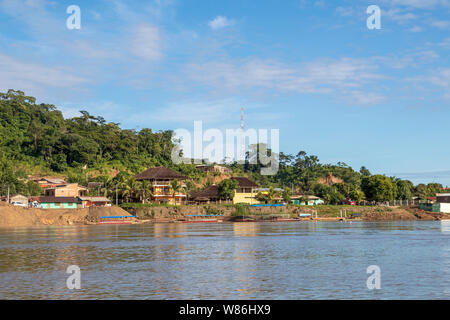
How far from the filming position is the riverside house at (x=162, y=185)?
4444 inches

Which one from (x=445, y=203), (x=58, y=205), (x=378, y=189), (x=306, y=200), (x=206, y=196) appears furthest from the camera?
(x=306, y=200)

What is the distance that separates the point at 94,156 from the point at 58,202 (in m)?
34.3

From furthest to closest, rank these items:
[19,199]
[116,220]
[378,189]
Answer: [378,189], [116,220], [19,199]

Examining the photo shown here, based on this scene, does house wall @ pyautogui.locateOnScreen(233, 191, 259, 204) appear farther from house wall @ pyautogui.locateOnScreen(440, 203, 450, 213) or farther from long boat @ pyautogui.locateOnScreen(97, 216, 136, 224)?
house wall @ pyautogui.locateOnScreen(440, 203, 450, 213)

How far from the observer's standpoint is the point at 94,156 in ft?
432

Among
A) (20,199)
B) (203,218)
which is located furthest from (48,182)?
(203,218)

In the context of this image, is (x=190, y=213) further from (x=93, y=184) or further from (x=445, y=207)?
(x=445, y=207)

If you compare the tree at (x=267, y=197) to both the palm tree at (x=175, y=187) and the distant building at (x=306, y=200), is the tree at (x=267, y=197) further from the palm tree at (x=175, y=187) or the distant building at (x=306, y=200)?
the palm tree at (x=175, y=187)
